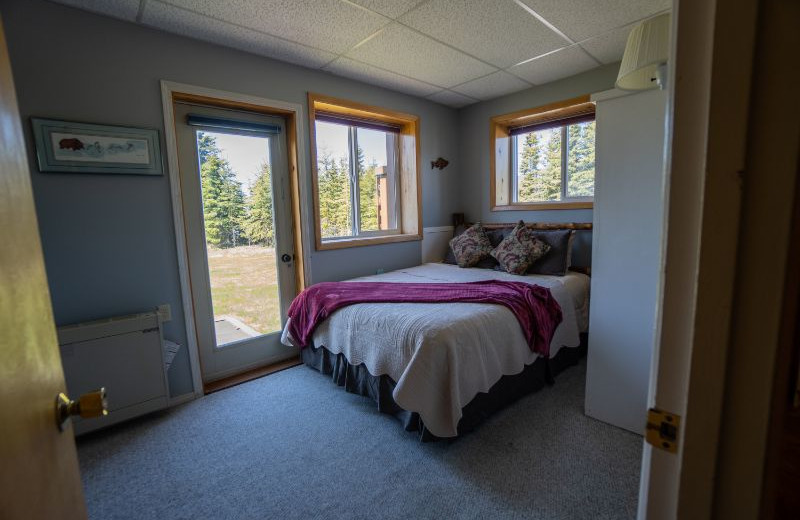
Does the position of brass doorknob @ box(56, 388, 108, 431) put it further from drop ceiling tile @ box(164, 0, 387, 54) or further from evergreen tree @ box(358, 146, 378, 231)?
evergreen tree @ box(358, 146, 378, 231)

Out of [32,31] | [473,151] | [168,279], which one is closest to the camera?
[32,31]

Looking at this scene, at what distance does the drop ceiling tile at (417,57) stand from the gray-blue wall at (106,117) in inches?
34.4

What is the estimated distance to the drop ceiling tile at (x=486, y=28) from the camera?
2207 mm

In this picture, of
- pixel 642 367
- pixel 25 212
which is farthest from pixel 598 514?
pixel 25 212

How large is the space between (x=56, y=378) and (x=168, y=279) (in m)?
2.00

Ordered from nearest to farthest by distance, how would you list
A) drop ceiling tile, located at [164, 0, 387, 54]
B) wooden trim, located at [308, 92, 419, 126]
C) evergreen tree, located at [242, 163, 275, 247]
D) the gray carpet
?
the gray carpet → drop ceiling tile, located at [164, 0, 387, 54] → evergreen tree, located at [242, 163, 275, 247] → wooden trim, located at [308, 92, 419, 126]

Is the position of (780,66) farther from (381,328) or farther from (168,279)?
(168,279)

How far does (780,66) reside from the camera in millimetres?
357

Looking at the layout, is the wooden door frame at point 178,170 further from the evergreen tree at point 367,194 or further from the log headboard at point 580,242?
the log headboard at point 580,242

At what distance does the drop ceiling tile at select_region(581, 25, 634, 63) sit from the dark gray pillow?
148 cm

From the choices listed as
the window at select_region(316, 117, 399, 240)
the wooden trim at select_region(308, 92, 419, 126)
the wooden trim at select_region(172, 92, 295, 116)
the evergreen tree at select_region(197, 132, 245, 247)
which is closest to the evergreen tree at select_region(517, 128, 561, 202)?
the wooden trim at select_region(308, 92, 419, 126)

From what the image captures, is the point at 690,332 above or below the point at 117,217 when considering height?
below

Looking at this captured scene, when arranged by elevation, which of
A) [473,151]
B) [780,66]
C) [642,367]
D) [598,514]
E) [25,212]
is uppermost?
[473,151]

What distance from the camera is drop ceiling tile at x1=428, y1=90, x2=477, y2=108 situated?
375 cm
